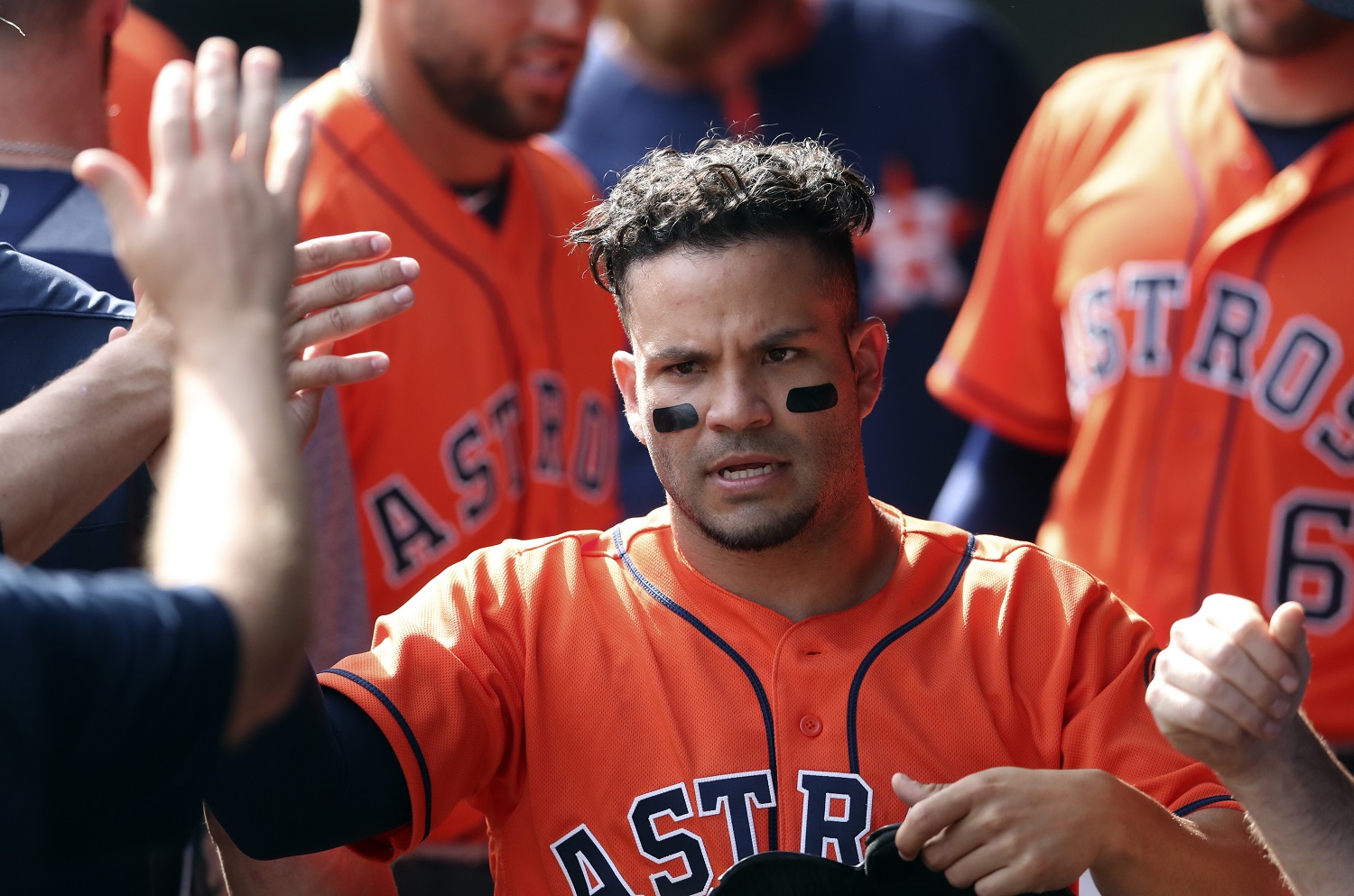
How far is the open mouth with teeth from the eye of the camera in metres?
1.79

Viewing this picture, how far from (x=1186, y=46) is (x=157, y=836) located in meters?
2.66

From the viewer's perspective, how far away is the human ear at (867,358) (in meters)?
1.93

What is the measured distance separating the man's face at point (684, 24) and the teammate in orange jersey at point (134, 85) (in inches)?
44.3

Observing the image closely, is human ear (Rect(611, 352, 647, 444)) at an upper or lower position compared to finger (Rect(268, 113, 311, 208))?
lower

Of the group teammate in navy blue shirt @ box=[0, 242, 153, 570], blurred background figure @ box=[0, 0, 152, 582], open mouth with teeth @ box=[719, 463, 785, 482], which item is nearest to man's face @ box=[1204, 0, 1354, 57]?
open mouth with teeth @ box=[719, 463, 785, 482]

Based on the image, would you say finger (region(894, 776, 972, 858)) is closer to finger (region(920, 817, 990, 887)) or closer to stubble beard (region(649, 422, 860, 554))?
finger (region(920, 817, 990, 887))

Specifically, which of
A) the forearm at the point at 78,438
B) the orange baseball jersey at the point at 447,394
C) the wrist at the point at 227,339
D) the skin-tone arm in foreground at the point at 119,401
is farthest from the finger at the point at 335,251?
the orange baseball jersey at the point at 447,394

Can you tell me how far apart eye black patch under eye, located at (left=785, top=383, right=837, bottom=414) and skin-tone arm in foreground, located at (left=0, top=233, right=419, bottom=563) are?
476 mm

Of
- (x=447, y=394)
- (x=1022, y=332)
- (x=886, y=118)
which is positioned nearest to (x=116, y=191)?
(x=447, y=394)

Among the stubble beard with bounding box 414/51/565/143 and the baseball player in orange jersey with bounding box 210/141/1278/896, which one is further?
the stubble beard with bounding box 414/51/565/143

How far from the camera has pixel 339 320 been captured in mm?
1489

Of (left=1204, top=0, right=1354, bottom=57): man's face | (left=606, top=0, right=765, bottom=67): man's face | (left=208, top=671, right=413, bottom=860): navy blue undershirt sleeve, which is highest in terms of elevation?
(left=606, top=0, right=765, bottom=67): man's face

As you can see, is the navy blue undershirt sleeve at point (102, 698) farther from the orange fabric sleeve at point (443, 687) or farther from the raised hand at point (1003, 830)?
the raised hand at point (1003, 830)

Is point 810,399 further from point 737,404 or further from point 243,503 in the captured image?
point 243,503
